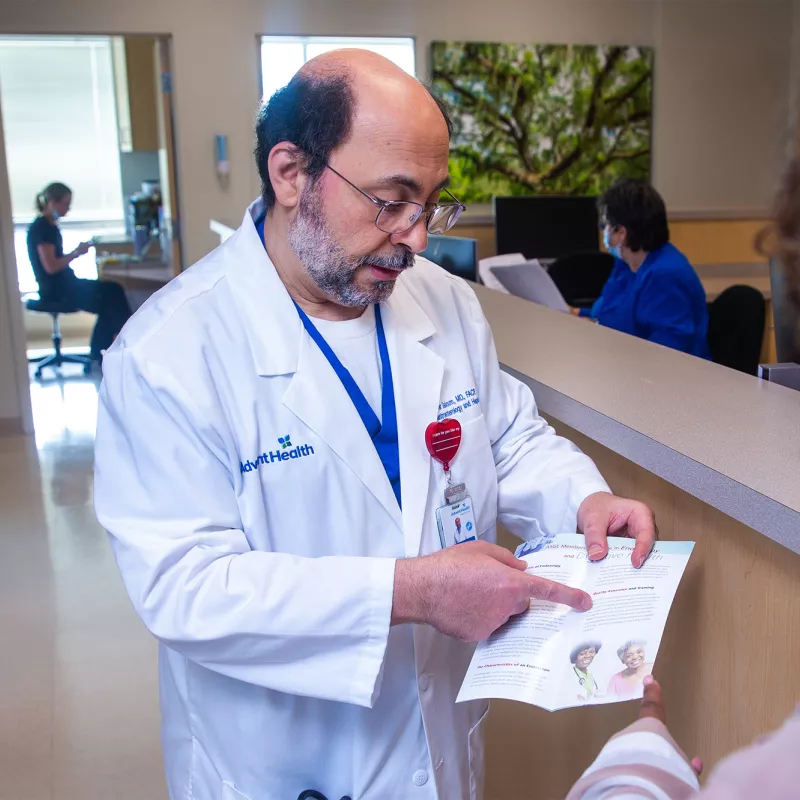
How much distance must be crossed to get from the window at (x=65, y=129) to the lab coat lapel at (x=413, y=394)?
7.04 meters

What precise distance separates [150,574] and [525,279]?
279 cm

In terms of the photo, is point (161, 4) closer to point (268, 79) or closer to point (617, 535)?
point (268, 79)

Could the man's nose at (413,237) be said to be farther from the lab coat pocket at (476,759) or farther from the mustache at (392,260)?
the lab coat pocket at (476,759)

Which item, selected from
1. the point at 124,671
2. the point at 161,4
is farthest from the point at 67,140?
the point at 124,671

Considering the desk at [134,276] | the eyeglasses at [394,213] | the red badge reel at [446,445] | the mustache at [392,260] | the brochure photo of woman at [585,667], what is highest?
the eyeglasses at [394,213]

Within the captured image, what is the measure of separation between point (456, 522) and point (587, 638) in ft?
0.99

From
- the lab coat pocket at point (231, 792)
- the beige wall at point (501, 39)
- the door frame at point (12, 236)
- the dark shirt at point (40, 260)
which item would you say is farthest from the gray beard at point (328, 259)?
the dark shirt at point (40, 260)

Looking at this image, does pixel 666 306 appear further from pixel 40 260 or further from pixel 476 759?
pixel 40 260

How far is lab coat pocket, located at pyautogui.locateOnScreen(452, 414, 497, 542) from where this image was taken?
137 cm

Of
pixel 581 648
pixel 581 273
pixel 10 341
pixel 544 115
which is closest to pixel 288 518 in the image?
pixel 581 648

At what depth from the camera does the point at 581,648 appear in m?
1.07

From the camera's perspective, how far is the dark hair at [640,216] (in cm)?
348

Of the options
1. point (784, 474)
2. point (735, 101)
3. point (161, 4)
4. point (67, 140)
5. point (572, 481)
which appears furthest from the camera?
point (67, 140)

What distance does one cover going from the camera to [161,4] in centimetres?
541
